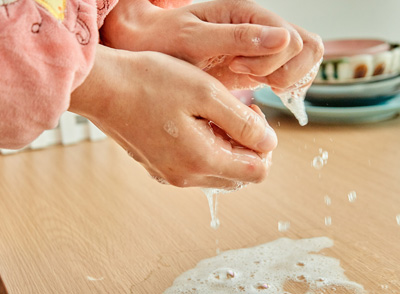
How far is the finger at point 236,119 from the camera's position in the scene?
0.51 m

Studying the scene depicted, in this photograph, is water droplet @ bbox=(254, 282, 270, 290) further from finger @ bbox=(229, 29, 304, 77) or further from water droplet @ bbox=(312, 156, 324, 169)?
water droplet @ bbox=(312, 156, 324, 169)

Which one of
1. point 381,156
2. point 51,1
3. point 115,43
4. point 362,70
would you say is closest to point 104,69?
point 51,1

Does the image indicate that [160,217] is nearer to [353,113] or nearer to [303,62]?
[303,62]

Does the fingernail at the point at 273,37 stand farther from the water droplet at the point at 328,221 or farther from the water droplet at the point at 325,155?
the water droplet at the point at 325,155

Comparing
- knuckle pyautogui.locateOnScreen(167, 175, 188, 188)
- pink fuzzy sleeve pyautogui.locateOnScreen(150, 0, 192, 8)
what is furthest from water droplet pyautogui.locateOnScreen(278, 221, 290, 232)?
pink fuzzy sleeve pyautogui.locateOnScreen(150, 0, 192, 8)

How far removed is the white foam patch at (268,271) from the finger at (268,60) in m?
0.22

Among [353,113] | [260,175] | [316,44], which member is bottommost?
[353,113]

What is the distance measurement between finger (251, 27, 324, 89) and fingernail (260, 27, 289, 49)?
2.9 inches

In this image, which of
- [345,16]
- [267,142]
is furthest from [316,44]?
[345,16]

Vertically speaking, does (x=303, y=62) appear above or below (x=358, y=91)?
above

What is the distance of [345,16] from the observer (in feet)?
5.03

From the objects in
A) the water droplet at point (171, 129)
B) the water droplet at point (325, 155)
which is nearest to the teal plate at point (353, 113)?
the water droplet at point (325, 155)

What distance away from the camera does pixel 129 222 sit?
2.39 feet

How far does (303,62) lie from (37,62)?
29cm
